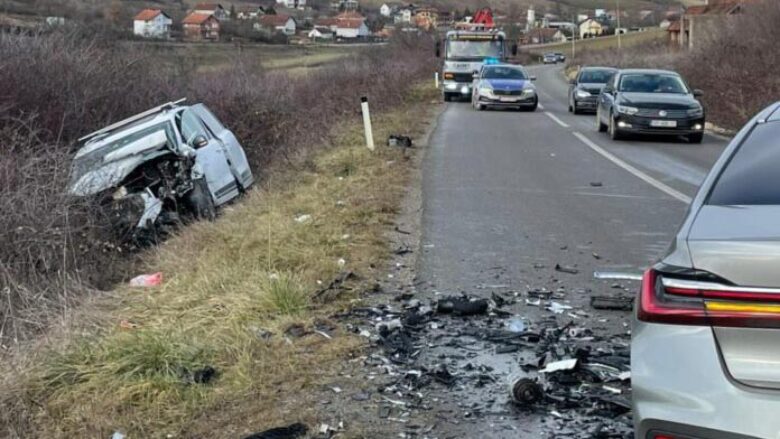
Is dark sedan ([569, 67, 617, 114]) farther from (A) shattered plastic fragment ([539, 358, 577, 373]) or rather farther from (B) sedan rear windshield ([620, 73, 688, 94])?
(A) shattered plastic fragment ([539, 358, 577, 373])

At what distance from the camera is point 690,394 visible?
9.86 ft

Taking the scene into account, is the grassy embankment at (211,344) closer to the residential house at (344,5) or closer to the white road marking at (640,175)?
the white road marking at (640,175)

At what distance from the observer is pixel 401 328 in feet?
19.8

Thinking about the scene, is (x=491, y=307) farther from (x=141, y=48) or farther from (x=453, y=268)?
(x=141, y=48)

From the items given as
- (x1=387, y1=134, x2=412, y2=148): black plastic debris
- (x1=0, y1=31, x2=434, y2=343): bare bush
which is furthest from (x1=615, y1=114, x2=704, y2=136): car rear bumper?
(x1=0, y1=31, x2=434, y2=343): bare bush

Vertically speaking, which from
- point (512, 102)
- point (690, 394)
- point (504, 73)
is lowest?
point (512, 102)

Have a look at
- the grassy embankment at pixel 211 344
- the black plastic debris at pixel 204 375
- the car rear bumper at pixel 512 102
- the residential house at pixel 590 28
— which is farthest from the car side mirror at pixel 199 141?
the residential house at pixel 590 28

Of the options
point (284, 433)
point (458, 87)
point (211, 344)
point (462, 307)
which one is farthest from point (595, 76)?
point (284, 433)

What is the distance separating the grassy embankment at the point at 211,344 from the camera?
15.6 ft

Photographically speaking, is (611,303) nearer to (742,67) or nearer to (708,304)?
(708,304)

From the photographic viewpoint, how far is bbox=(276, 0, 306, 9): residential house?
96338 mm

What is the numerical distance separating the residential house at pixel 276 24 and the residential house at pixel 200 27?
4.82 metres

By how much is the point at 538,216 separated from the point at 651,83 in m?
11.8

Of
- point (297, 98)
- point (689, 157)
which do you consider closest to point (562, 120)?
point (297, 98)
